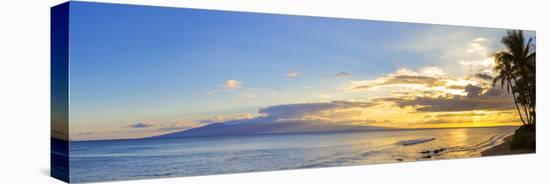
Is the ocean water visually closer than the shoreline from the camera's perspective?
Yes

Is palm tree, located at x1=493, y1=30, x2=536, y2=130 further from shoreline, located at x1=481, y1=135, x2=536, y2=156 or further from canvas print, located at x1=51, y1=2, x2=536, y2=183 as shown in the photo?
shoreline, located at x1=481, y1=135, x2=536, y2=156

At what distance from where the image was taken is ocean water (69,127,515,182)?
37.0 feet

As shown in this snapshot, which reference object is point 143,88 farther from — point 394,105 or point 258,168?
point 394,105

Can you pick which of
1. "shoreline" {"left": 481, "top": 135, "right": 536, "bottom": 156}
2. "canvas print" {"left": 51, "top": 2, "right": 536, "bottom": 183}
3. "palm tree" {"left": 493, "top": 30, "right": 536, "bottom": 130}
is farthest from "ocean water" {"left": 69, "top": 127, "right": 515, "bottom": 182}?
"palm tree" {"left": 493, "top": 30, "right": 536, "bottom": 130}

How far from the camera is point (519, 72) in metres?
15.3

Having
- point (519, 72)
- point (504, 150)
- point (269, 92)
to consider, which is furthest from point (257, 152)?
point (519, 72)

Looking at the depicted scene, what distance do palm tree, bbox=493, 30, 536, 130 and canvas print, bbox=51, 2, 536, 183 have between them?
2 cm

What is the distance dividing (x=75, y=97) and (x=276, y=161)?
3499 mm

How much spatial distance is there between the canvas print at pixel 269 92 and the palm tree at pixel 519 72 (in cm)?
2

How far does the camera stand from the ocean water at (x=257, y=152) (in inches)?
444

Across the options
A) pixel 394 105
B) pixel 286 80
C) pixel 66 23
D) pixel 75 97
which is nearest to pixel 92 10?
pixel 66 23

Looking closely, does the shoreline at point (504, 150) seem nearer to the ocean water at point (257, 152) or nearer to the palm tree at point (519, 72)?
the ocean water at point (257, 152)

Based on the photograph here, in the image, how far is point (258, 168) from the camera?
1245 centimetres

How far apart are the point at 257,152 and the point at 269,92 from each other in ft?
3.24
